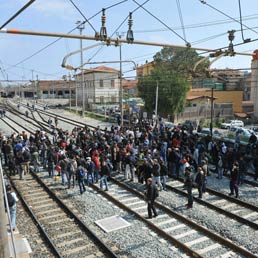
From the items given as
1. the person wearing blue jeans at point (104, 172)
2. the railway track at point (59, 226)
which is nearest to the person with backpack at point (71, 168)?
the railway track at point (59, 226)

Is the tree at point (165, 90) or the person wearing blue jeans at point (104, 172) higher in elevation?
the tree at point (165, 90)

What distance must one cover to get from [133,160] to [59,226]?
18.0 feet

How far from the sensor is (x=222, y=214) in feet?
40.1

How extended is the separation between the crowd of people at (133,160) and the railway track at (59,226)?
1407mm

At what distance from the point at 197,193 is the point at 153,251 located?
17.4 ft

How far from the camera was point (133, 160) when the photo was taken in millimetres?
16172

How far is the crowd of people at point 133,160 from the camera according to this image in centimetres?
1431

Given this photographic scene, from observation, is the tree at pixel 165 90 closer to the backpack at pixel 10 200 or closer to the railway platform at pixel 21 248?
the backpack at pixel 10 200

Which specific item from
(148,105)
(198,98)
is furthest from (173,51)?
(148,105)

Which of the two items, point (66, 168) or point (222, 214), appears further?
point (66, 168)

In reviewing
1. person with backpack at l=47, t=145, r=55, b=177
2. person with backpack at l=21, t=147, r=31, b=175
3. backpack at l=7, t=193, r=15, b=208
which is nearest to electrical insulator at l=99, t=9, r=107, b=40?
backpack at l=7, t=193, r=15, b=208

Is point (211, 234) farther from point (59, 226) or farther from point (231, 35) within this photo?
point (231, 35)

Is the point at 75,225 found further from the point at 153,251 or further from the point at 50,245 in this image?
the point at 153,251

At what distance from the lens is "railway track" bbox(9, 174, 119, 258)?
9898mm
